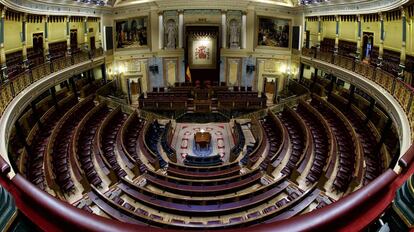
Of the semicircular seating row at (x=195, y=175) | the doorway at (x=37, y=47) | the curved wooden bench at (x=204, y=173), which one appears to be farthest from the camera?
the doorway at (x=37, y=47)

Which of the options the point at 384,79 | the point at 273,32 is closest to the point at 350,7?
the point at 384,79

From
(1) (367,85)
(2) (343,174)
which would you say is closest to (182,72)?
(1) (367,85)

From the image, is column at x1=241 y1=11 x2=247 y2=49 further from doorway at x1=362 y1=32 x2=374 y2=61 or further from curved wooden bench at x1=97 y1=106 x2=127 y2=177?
curved wooden bench at x1=97 y1=106 x2=127 y2=177

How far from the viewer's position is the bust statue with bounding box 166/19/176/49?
21.6m

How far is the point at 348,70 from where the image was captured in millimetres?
14656

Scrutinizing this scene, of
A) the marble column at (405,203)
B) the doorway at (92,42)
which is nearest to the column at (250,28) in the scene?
the doorway at (92,42)

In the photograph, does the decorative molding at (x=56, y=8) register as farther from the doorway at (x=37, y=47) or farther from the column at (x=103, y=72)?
the column at (x=103, y=72)

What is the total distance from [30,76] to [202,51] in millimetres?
12308

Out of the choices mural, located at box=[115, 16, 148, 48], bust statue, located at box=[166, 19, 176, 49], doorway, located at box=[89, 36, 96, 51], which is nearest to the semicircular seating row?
bust statue, located at box=[166, 19, 176, 49]

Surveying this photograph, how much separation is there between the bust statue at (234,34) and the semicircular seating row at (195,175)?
9399mm

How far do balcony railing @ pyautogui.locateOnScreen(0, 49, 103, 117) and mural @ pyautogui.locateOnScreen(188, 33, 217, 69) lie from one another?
7.03m

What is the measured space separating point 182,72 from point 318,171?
46.3ft

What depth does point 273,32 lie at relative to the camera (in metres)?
22.5

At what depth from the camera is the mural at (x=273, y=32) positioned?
22.1 m
